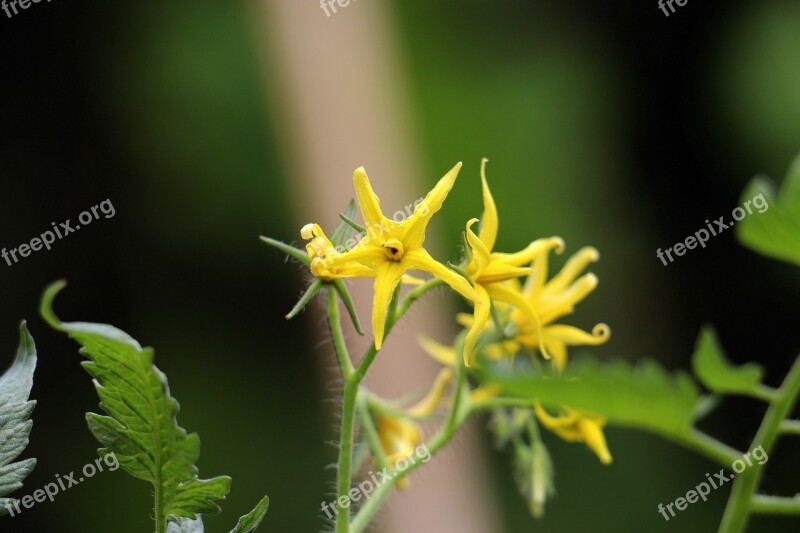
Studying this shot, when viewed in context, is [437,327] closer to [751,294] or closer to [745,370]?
[751,294]

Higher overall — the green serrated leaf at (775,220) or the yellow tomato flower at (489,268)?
the green serrated leaf at (775,220)

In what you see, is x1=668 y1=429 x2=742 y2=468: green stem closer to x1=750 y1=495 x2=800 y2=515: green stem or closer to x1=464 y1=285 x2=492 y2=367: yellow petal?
x1=750 y1=495 x2=800 y2=515: green stem

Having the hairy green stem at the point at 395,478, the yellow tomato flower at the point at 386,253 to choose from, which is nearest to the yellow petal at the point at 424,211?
the yellow tomato flower at the point at 386,253

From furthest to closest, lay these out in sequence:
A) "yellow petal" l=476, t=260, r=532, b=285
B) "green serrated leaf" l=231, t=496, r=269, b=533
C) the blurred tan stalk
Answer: the blurred tan stalk → "yellow petal" l=476, t=260, r=532, b=285 → "green serrated leaf" l=231, t=496, r=269, b=533

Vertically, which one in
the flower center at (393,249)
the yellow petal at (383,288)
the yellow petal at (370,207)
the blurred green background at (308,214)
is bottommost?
the blurred green background at (308,214)

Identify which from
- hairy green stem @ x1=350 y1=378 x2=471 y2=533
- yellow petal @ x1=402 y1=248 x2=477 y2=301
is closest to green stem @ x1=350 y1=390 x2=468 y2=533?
hairy green stem @ x1=350 y1=378 x2=471 y2=533

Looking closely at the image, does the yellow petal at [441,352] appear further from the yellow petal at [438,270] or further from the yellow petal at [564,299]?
the yellow petal at [438,270]
